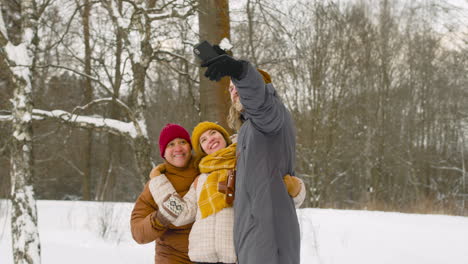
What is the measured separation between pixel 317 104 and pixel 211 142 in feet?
48.1

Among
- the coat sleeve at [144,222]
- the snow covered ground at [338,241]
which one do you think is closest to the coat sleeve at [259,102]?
the coat sleeve at [144,222]

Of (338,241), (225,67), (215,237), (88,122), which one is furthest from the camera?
(338,241)

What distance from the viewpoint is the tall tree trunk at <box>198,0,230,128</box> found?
3.68 m

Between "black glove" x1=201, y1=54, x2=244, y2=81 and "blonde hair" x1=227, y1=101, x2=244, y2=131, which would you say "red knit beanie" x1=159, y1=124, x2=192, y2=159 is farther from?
"black glove" x1=201, y1=54, x2=244, y2=81

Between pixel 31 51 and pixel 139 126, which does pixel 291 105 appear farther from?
pixel 31 51

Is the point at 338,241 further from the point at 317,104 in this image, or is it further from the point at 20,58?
the point at 317,104

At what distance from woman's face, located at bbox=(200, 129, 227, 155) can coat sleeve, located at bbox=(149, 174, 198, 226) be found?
7.7 inches

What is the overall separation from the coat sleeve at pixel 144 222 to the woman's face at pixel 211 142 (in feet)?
1.50

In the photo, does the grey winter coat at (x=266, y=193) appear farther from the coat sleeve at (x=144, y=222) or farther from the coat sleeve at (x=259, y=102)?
Result: the coat sleeve at (x=144, y=222)

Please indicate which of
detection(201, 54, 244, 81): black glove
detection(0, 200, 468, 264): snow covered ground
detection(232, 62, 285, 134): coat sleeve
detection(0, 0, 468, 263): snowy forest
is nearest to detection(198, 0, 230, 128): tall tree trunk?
detection(0, 0, 468, 263): snowy forest

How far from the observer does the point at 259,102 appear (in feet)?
5.24

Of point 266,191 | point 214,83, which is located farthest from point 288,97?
point 266,191

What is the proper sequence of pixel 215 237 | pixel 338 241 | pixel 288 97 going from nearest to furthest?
pixel 215 237
pixel 338 241
pixel 288 97

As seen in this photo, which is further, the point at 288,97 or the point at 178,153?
the point at 288,97
